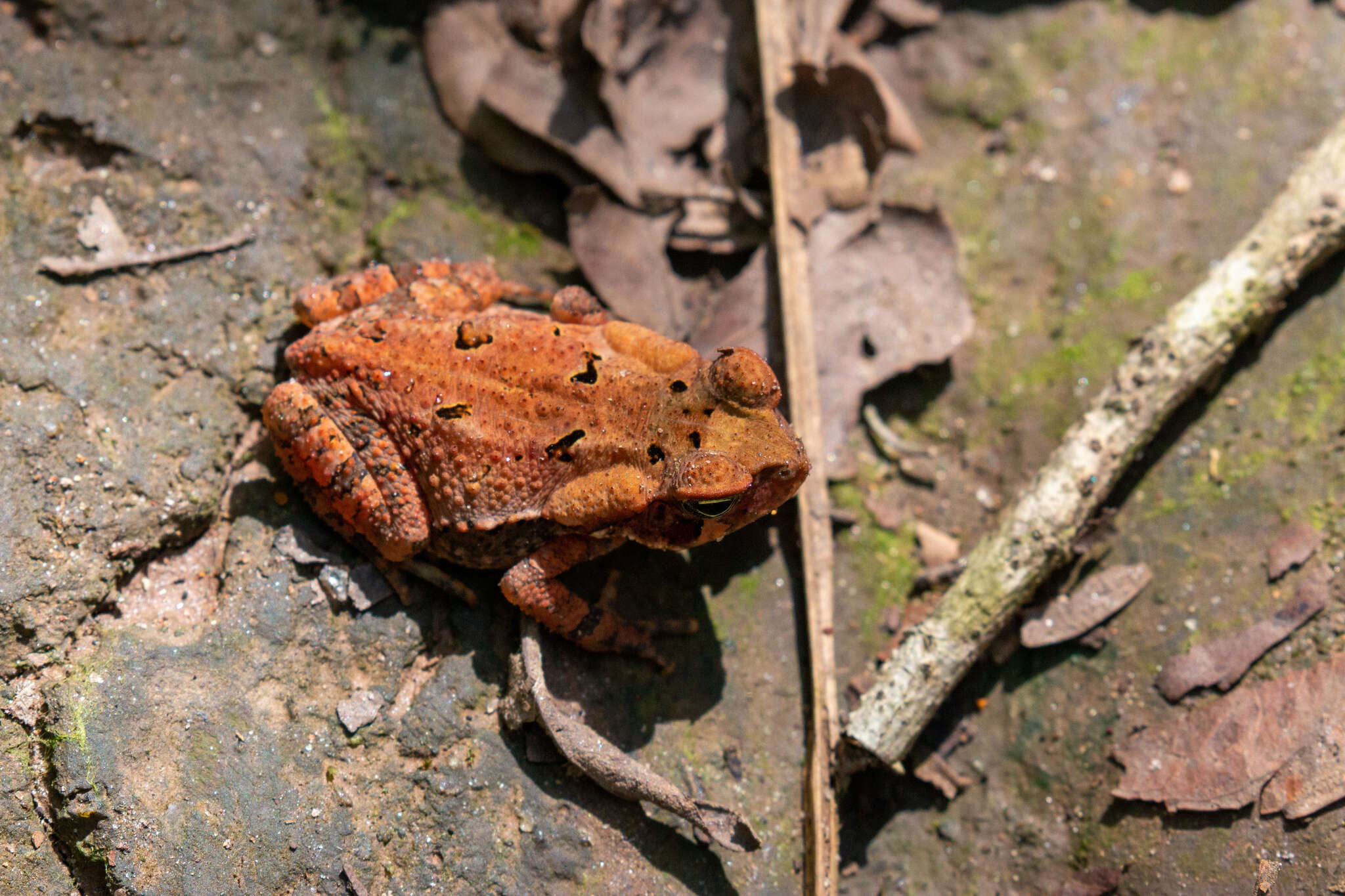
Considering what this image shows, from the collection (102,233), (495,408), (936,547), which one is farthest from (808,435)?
(102,233)

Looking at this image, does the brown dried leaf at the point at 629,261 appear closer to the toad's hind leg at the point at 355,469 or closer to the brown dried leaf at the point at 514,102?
the brown dried leaf at the point at 514,102

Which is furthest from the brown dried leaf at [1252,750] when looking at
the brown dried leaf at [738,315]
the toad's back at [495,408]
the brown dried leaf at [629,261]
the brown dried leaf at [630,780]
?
the brown dried leaf at [629,261]

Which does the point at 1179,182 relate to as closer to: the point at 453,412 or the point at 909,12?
the point at 909,12

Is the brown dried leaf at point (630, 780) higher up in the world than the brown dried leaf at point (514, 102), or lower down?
lower down

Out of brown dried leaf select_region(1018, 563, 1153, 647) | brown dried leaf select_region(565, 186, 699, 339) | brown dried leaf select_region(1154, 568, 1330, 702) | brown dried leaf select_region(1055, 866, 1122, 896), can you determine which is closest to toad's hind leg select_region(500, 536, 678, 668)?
brown dried leaf select_region(565, 186, 699, 339)

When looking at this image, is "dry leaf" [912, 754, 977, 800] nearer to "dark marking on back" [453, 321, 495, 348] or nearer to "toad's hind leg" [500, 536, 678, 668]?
"toad's hind leg" [500, 536, 678, 668]

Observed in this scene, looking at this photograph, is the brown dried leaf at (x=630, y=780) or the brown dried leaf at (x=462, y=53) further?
the brown dried leaf at (x=462, y=53)

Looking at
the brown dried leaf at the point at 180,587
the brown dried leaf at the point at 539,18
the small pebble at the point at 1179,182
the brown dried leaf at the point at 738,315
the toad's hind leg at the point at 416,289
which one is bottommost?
the brown dried leaf at the point at 180,587
